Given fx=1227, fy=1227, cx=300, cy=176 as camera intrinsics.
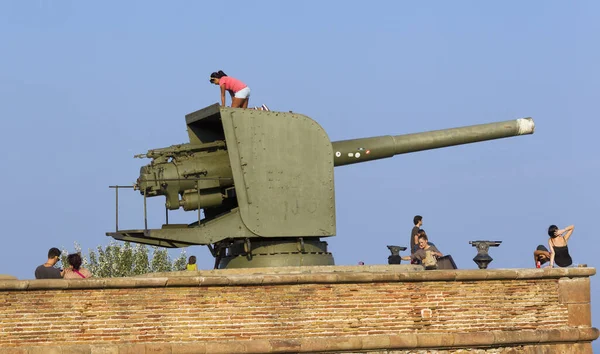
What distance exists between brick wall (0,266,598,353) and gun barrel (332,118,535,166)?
225 centimetres

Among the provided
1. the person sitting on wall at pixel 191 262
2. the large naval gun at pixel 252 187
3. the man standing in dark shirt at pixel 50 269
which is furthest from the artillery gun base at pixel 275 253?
the man standing in dark shirt at pixel 50 269

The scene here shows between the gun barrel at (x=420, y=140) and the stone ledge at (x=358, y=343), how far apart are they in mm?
3403

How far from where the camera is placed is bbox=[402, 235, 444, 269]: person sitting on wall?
20.0m

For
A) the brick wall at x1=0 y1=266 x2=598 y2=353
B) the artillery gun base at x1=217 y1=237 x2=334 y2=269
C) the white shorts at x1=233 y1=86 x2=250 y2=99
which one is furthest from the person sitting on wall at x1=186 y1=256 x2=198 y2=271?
the white shorts at x1=233 y1=86 x2=250 y2=99

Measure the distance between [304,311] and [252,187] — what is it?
7.26 ft

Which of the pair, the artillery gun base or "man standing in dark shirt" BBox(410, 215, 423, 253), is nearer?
the artillery gun base

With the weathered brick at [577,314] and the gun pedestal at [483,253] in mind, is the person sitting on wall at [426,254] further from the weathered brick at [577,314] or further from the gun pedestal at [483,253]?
the weathered brick at [577,314]

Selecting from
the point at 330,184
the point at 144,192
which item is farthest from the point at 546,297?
the point at 144,192

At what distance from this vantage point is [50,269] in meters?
18.1

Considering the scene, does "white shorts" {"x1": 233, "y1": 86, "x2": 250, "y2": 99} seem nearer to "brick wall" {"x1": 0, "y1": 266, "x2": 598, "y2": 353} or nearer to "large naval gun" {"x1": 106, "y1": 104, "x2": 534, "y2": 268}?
"large naval gun" {"x1": 106, "y1": 104, "x2": 534, "y2": 268}

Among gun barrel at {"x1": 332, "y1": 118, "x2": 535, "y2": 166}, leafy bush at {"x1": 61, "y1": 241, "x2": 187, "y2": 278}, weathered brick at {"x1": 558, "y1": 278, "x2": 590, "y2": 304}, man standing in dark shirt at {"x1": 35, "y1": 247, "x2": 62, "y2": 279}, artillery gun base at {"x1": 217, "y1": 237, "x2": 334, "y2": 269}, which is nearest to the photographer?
man standing in dark shirt at {"x1": 35, "y1": 247, "x2": 62, "y2": 279}

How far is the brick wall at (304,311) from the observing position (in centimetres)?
1727

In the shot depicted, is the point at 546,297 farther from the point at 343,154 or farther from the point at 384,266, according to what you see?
the point at 343,154

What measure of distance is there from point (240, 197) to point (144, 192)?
61.2 inches
